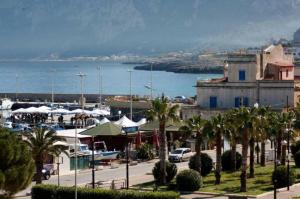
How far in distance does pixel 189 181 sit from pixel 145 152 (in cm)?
1370

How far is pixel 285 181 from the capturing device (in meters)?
40.5

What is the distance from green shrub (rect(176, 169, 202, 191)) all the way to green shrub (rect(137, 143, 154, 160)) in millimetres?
13077

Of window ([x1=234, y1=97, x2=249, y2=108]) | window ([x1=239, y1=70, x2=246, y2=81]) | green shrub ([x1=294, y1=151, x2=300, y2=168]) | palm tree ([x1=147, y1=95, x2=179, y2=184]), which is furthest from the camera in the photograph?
window ([x1=239, y1=70, x2=246, y2=81])

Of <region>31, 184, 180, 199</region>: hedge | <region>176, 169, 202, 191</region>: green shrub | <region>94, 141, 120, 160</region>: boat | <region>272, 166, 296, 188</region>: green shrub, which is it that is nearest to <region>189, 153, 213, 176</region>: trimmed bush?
<region>176, 169, 202, 191</region>: green shrub

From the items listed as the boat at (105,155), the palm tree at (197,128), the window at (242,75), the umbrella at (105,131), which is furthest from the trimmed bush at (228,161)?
the window at (242,75)

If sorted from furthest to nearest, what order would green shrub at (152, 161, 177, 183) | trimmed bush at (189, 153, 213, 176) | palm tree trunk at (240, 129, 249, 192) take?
trimmed bush at (189, 153, 213, 176) → green shrub at (152, 161, 177, 183) → palm tree trunk at (240, 129, 249, 192)

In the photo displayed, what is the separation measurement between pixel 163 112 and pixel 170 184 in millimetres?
3745

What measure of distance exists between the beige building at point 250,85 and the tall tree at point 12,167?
3546 cm

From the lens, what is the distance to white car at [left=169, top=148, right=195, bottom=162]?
52.7m

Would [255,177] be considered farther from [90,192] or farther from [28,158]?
[28,158]

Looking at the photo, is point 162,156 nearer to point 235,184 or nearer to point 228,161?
point 235,184

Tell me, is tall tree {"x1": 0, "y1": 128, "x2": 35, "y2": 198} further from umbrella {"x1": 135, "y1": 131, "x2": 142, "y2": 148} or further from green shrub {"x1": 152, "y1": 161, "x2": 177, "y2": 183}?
umbrella {"x1": 135, "y1": 131, "x2": 142, "y2": 148}

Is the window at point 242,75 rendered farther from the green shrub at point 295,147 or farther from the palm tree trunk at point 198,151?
the palm tree trunk at point 198,151

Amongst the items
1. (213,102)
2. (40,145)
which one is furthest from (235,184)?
(213,102)
